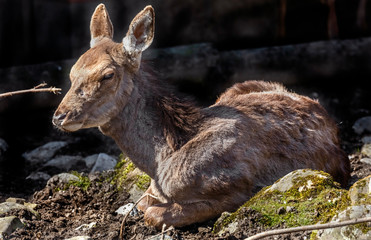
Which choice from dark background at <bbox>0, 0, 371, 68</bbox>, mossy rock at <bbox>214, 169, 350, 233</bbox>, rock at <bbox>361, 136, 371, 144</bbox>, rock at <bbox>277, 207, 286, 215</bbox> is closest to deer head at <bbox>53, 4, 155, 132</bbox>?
mossy rock at <bbox>214, 169, 350, 233</bbox>

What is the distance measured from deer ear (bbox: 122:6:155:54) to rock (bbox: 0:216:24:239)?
1845 mm

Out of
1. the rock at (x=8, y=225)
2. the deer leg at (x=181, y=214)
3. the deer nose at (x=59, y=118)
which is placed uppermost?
the deer nose at (x=59, y=118)

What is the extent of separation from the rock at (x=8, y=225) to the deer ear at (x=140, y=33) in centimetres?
185

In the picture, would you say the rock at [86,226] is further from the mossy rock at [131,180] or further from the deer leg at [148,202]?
the mossy rock at [131,180]

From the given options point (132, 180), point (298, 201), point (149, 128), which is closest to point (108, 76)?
point (149, 128)

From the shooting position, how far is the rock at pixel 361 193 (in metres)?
4.11

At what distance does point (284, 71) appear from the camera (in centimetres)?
994

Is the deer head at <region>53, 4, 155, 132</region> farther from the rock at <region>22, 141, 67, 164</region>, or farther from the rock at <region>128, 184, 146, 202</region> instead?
the rock at <region>22, 141, 67, 164</region>

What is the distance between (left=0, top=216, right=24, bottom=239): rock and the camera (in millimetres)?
4992

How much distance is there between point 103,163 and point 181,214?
232cm

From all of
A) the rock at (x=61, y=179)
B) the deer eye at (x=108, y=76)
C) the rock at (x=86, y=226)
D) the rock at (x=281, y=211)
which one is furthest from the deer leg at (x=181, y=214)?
the rock at (x=61, y=179)

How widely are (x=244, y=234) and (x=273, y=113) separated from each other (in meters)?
1.57

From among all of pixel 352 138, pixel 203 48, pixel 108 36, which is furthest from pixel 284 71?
pixel 108 36

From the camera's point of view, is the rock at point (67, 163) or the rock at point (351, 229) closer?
the rock at point (351, 229)
